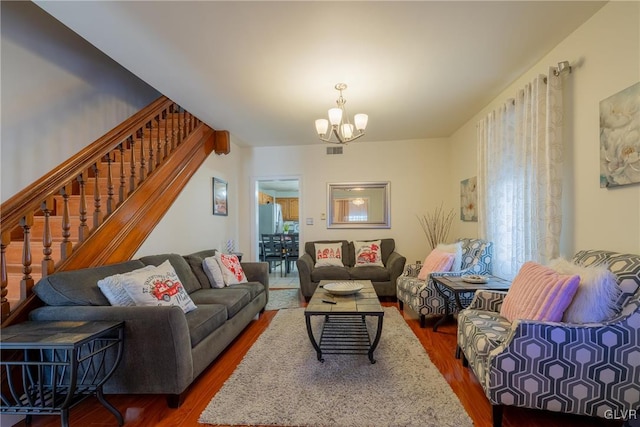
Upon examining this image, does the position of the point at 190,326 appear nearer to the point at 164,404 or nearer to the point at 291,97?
the point at 164,404

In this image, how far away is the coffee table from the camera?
2289 millimetres

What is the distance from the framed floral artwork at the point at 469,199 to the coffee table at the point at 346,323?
6.50 ft

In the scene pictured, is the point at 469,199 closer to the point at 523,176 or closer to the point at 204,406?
the point at 523,176

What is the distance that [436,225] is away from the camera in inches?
196

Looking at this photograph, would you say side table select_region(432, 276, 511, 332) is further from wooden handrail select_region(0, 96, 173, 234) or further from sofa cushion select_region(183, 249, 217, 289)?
wooden handrail select_region(0, 96, 173, 234)

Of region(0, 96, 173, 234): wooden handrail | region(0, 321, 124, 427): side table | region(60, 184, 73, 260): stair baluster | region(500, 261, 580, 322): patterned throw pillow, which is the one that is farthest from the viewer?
region(60, 184, 73, 260): stair baluster

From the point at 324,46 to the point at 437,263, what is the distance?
8.52ft

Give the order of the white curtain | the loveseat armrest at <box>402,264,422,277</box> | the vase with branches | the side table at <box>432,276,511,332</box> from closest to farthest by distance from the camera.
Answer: the white curtain
the side table at <box>432,276,511,332</box>
the loveseat armrest at <box>402,264,422,277</box>
the vase with branches

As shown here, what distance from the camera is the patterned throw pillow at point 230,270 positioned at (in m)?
3.31

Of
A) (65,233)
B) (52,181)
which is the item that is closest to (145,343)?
(65,233)

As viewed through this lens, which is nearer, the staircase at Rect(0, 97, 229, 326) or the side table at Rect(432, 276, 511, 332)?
the staircase at Rect(0, 97, 229, 326)

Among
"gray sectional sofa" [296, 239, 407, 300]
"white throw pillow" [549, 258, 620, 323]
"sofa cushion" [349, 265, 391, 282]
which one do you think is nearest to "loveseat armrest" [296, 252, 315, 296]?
"gray sectional sofa" [296, 239, 407, 300]

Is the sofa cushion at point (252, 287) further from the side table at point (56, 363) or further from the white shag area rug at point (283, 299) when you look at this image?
the side table at point (56, 363)

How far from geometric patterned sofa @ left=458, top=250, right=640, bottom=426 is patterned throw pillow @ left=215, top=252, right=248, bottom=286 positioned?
258 cm
